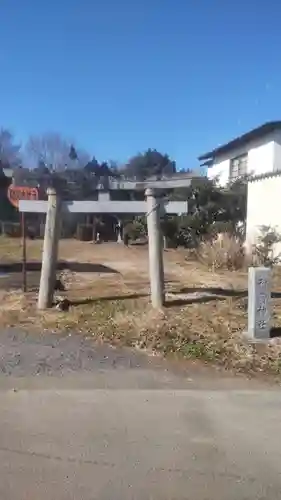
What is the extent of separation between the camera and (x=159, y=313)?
25.1 feet

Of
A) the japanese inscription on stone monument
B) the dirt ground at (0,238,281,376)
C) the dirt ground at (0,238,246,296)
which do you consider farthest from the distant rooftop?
the japanese inscription on stone monument

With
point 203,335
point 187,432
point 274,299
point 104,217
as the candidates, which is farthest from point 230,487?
point 104,217

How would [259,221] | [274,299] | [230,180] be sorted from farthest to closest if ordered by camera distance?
[230,180] → [259,221] → [274,299]

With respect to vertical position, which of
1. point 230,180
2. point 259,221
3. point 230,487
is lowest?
point 230,487

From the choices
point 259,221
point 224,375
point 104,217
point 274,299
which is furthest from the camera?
point 104,217

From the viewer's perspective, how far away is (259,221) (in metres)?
15.6

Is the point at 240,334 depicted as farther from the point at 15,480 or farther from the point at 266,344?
the point at 15,480

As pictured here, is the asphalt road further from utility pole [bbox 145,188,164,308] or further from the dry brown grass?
the dry brown grass

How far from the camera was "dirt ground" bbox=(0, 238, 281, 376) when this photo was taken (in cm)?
607

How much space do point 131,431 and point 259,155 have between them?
54.3 feet

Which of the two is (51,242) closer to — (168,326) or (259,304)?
(168,326)

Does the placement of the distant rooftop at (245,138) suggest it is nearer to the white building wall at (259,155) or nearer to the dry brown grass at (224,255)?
the white building wall at (259,155)

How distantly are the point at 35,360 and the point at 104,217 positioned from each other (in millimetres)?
23517

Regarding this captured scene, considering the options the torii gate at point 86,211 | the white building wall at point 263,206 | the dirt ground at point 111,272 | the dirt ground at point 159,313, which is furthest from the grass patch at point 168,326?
the white building wall at point 263,206
